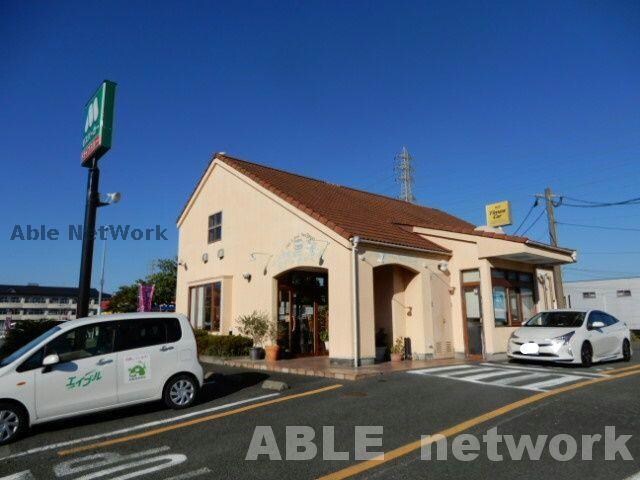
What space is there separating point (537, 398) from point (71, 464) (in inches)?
268

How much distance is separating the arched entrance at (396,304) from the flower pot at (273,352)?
298cm

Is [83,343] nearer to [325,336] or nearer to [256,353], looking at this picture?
[256,353]

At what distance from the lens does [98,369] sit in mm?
7180

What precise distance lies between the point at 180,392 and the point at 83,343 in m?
1.80

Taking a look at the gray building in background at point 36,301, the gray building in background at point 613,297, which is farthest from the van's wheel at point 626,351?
the gray building in background at point 36,301

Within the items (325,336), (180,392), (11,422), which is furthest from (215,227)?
(11,422)

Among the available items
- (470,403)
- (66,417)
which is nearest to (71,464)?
(66,417)

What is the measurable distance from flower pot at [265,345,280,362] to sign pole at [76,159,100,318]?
200 inches

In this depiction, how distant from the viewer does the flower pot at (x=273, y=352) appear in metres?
13.7

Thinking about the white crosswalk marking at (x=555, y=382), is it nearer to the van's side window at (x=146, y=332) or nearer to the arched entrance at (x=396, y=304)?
the arched entrance at (x=396, y=304)

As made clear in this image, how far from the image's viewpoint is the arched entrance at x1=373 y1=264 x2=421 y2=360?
46.0 ft

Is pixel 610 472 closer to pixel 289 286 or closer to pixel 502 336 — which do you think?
pixel 502 336

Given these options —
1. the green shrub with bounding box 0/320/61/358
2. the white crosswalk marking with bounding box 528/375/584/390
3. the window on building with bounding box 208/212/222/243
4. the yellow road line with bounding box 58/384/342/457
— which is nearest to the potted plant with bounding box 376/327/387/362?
the yellow road line with bounding box 58/384/342/457

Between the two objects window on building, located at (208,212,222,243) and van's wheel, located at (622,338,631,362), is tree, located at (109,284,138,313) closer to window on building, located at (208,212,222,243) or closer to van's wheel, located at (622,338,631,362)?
window on building, located at (208,212,222,243)
